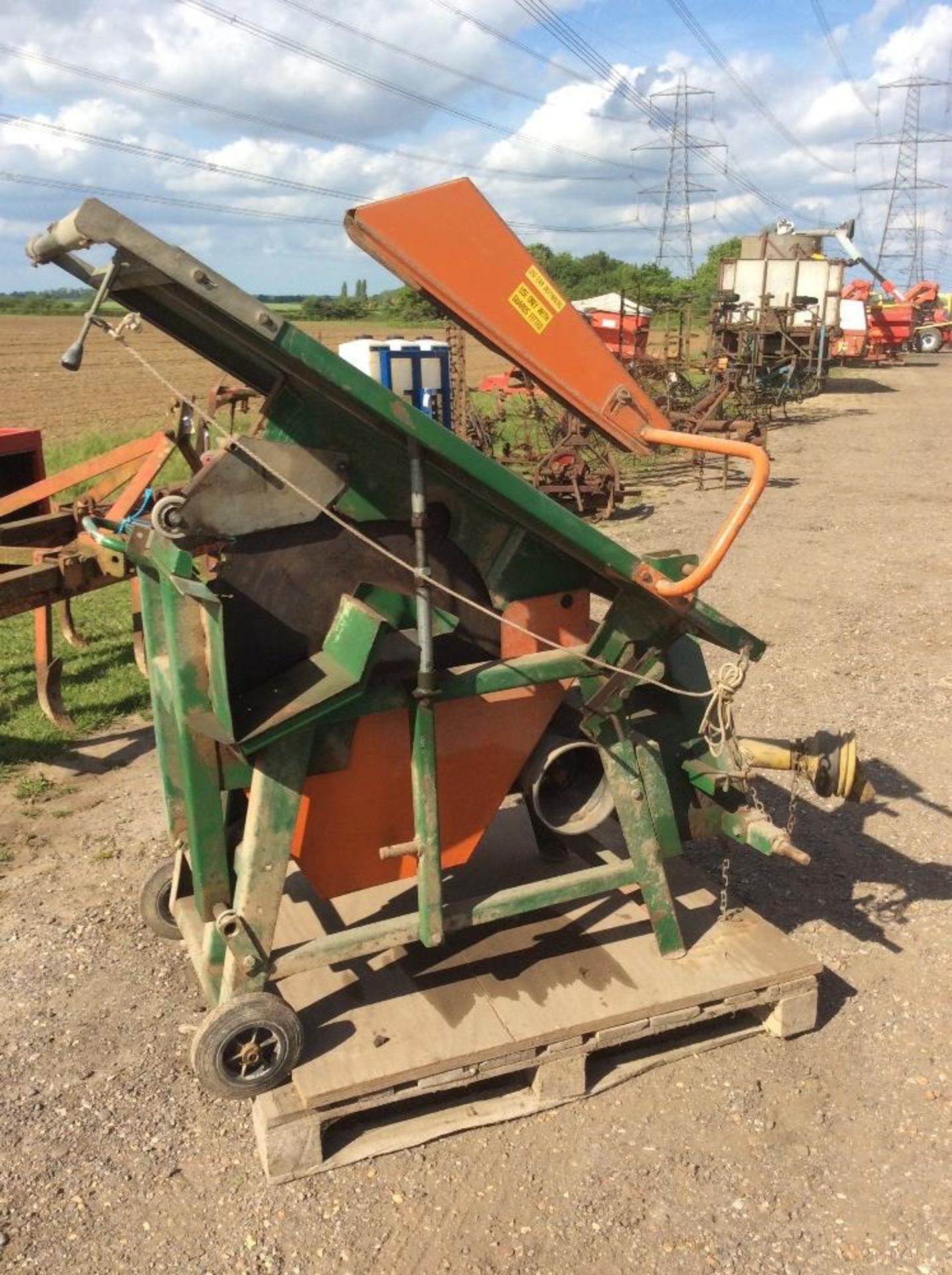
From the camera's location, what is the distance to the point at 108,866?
4.22 meters

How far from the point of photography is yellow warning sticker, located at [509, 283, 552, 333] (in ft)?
8.94

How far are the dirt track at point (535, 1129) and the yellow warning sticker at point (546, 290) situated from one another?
227 cm

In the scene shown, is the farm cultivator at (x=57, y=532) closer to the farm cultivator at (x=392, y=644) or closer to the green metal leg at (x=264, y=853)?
the farm cultivator at (x=392, y=644)

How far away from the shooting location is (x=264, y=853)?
270cm

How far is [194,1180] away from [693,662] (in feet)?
6.81

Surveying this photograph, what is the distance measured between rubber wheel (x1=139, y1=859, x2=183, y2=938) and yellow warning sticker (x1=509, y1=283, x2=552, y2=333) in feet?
7.47

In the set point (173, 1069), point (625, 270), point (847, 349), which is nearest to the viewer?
point (173, 1069)

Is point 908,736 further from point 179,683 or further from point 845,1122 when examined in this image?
point 179,683

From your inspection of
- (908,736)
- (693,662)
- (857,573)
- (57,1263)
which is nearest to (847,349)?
(857,573)

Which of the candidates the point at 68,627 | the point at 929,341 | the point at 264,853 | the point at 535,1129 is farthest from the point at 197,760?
the point at 929,341

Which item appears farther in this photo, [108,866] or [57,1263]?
[108,866]

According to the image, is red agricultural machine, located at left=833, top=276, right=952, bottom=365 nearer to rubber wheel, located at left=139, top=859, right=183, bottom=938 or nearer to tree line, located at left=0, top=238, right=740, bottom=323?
tree line, located at left=0, top=238, right=740, bottom=323

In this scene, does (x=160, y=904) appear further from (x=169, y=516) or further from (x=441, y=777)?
(x=169, y=516)

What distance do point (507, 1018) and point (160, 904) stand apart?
1.47 metres
